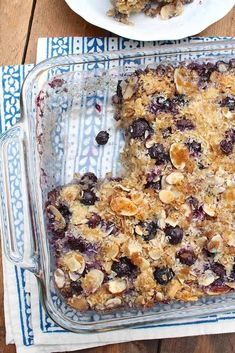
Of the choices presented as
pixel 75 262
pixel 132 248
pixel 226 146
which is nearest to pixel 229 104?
pixel 226 146

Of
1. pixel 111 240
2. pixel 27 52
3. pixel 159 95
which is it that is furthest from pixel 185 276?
pixel 27 52

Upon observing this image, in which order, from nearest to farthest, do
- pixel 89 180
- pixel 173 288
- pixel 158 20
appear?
pixel 173 288
pixel 89 180
pixel 158 20

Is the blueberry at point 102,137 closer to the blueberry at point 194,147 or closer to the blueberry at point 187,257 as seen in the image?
the blueberry at point 194,147

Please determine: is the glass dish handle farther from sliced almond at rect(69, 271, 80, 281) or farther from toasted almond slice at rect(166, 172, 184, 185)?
toasted almond slice at rect(166, 172, 184, 185)

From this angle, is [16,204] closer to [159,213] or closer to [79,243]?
[79,243]

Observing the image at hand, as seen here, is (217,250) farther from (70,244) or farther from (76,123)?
→ (76,123)

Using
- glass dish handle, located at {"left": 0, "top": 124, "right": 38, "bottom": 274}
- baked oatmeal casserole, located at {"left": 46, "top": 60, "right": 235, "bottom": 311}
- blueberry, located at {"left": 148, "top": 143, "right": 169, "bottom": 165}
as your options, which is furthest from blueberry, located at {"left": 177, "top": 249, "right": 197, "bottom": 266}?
glass dish handle, located at {"left": 0, "top": 124, "right": 38, "bottom": 274}
